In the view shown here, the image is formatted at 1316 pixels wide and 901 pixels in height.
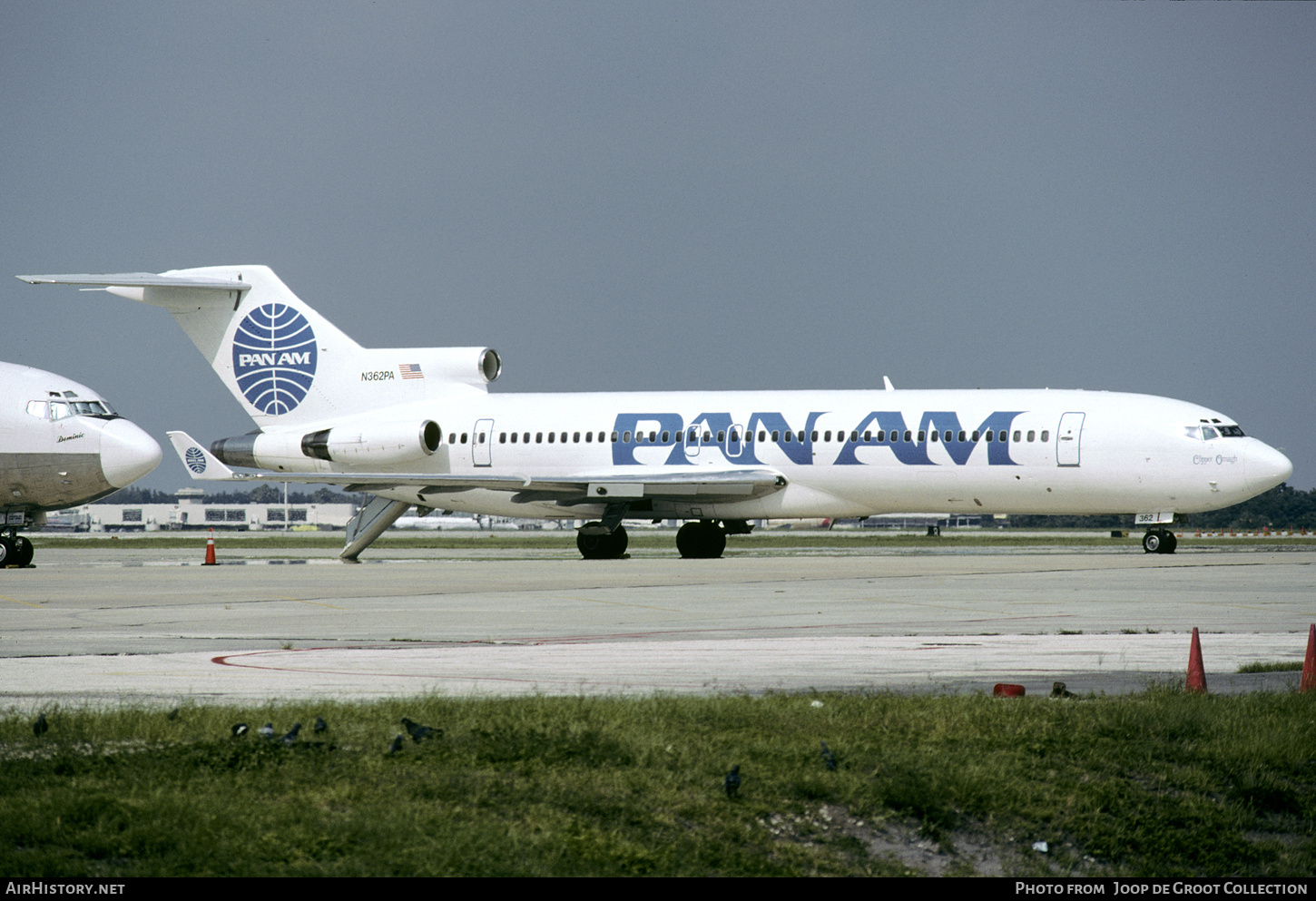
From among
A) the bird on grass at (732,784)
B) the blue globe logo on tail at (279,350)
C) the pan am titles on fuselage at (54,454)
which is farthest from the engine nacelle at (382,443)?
the bird on grass at (732,784)

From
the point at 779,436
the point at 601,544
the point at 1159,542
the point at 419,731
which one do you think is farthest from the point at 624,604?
the point at 1159,542

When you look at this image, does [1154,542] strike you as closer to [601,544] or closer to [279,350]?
[601,544]

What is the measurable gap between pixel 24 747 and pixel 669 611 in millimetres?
11802

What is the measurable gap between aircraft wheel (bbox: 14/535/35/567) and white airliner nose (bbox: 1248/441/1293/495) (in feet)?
98.3

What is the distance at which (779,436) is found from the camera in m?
35.3

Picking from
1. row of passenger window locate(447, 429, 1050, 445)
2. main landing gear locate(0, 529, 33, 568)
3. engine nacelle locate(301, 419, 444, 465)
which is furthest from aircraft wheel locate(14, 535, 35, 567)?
row of passenger window locate(447, 429, 1050, 445)

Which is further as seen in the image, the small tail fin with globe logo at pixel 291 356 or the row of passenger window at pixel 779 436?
the small tail fin with globe logo at pixel 291 356

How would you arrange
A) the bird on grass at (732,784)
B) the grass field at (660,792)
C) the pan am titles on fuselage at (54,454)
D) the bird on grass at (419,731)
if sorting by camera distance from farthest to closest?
the pan am titles on fuselage at (54,454)
the bird on grass at (419,731)
the bird on grass at (732,784)
the grass field at (660,792)

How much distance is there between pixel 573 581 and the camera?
25656mm

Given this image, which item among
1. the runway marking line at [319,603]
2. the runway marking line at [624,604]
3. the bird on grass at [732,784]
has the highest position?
the bird on grass at [732,784]

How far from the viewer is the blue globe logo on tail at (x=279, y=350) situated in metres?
40.7

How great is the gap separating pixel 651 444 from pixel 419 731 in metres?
29.5

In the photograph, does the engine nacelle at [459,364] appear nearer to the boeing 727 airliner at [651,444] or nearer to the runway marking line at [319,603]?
the boeing 727 airliner at [651,444]
